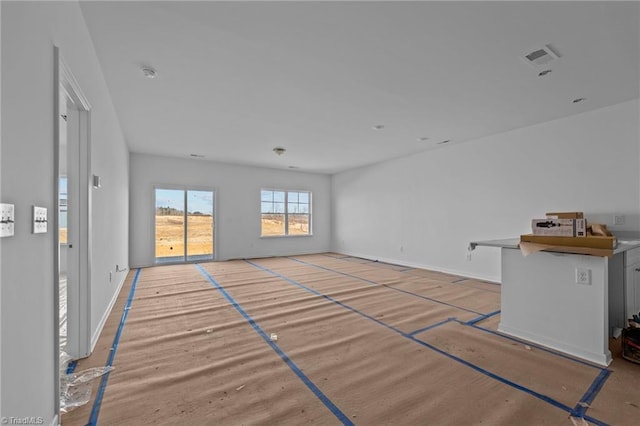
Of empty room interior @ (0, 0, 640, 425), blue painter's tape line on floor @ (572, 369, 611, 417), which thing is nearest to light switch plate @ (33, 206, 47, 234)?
empty room interior @ (0, 0, 640, 425)

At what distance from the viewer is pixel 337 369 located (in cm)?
219

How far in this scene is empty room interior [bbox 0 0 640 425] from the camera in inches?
61.6

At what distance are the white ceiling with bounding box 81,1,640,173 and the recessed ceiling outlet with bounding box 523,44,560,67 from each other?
5cm

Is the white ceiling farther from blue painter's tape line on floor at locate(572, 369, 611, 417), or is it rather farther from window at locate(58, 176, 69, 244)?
blue painter's tape line on floor at locate(572, 369, 611, 417)

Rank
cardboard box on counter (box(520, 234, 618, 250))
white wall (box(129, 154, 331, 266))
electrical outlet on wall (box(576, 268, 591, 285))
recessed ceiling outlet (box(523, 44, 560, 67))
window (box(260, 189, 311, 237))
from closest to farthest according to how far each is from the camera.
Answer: cardboard box on counter (box(520, 234, 618, 250))
electrical outlet on wall (box(576, 268, 591, 285))
recessed ceiling outlet (box(523, 44, 560, 67))
white wall (box(129, 154, 331, 266))
window (box(260, 189, 311, 237))

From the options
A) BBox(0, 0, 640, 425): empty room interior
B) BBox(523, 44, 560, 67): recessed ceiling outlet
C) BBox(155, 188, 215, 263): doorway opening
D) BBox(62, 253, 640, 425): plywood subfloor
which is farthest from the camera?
BBox(155, 188, 215, 263): doorway opening

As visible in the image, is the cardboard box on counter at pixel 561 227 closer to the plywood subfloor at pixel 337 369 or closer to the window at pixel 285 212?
the plywood subfloor at pixel 337 369

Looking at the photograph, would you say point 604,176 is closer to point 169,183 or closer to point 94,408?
point 94,408

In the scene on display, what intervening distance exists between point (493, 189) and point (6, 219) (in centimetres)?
590

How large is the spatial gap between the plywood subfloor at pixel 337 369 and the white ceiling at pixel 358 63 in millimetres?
2669

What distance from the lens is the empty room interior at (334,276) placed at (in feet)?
5.14

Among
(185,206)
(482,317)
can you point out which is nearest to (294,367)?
(482,317)

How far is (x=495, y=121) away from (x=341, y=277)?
12.1 ft

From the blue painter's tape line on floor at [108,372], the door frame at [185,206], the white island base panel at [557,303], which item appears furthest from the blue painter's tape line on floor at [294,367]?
the door frame at [185,206]
